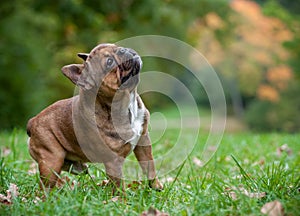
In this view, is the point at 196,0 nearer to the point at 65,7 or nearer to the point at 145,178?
the point at 65,7

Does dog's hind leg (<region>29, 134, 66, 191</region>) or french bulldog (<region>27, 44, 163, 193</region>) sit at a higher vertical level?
french bulldog (<region>27, 44, 163, 193</region>)

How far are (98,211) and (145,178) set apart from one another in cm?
93

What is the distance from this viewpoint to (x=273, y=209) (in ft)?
8.90

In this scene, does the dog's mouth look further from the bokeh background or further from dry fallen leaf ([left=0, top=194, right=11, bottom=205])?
the bokeh background

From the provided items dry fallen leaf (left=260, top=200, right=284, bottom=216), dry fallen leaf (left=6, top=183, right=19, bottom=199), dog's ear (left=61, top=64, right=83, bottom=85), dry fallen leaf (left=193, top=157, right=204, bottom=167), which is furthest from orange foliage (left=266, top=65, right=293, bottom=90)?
dry fallen leaf (left=260, top=200, right=284, bottom=216)

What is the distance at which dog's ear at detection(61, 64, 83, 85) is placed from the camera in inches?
147

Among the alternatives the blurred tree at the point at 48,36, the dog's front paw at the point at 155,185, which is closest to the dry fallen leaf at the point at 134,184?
the dog's front paw at the point at 155,185

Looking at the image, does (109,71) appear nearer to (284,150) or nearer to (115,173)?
(115,173)

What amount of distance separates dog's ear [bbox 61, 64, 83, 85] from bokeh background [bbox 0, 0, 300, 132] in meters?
6.62

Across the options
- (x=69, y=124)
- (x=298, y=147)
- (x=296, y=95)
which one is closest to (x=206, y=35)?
(x=296, y=95)

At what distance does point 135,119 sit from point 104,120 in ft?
0.88

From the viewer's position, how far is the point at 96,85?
3.70m

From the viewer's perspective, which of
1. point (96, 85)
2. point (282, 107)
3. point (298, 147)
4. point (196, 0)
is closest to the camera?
point (96, 85)

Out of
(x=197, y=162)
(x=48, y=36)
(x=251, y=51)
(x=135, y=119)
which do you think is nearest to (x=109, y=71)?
(x=135, y=119)
